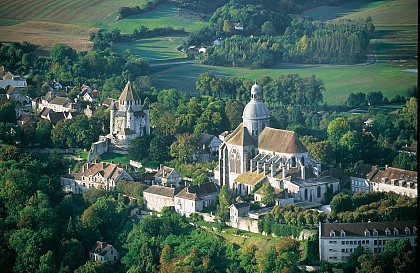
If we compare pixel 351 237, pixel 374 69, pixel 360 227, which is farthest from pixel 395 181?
pixel 374 69

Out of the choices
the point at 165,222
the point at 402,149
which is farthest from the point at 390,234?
the point at 402,149

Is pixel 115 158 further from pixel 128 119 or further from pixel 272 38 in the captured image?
pixel 272 38

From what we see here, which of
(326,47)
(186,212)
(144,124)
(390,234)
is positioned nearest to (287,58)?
(326,47)

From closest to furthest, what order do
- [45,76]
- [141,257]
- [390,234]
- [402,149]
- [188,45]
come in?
[390,234], [141,257], [402,149], [45,76], [188,45]

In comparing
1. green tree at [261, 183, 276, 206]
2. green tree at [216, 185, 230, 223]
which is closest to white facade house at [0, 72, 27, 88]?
green tree at [216, 185, 230, 223]

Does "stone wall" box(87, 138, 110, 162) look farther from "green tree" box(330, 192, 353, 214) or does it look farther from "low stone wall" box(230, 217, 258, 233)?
"green tree" box(330, 192, 353, 214)

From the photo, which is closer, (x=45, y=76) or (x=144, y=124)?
(x=144, y=124)

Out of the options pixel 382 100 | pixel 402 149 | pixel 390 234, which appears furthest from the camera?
pixel 382 100

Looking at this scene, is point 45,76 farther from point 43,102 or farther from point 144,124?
point 144,124
